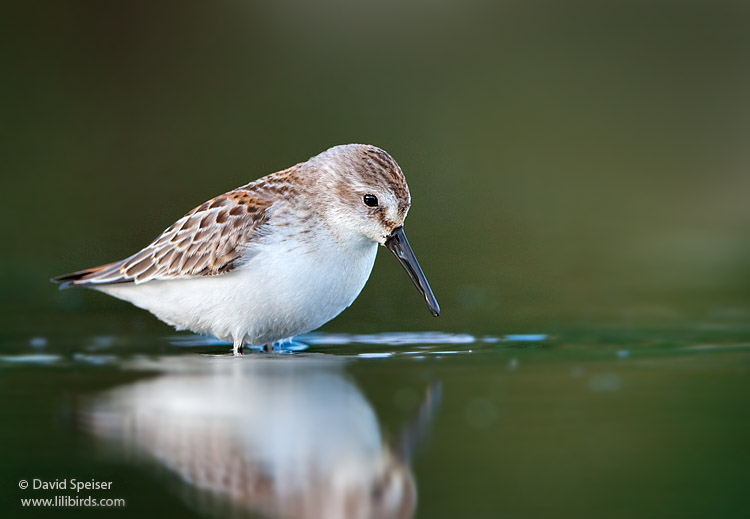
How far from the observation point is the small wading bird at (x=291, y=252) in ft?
19.8

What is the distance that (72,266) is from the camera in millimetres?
9727

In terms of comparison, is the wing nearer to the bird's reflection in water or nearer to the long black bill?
the long black bill

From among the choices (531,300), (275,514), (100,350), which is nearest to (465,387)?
(275,514)

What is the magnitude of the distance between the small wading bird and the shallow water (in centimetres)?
24

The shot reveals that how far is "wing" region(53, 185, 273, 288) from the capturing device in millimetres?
6254

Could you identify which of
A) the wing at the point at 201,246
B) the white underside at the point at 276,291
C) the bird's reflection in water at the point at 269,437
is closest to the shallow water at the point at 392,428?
the bird's reflection in water at the point at 269,437

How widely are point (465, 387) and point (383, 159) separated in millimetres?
1718

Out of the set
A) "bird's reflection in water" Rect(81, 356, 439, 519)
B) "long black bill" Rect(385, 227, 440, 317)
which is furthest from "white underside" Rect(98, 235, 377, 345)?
"bird's reflection in water" Rect(81, 356, 439, 519)

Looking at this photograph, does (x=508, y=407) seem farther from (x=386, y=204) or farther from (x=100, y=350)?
(x=100, y=350)

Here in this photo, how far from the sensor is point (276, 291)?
19.7 feet

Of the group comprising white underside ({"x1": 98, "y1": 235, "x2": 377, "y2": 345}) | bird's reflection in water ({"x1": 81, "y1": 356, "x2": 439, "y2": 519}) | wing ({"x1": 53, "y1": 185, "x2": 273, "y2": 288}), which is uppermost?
wing ({"x1": 53, "y1": 185, "x2": 273, "y2": 288})

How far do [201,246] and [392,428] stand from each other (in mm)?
2498

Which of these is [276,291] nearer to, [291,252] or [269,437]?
[291,252]

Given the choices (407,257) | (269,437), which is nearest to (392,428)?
(269,437)
